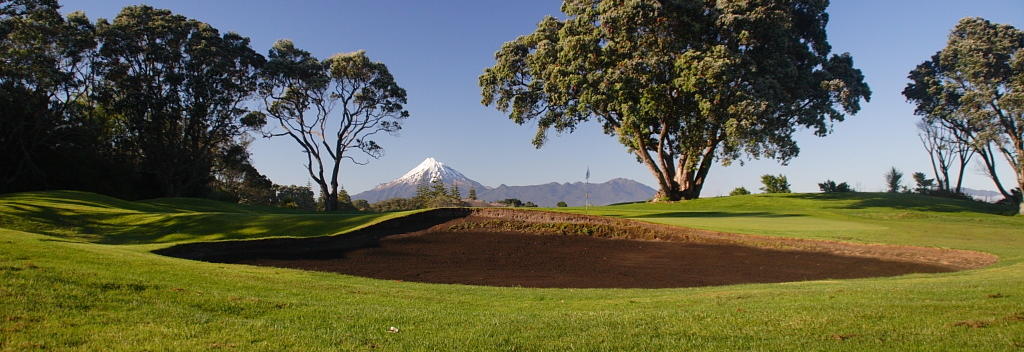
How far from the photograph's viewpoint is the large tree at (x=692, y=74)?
96.2 ft

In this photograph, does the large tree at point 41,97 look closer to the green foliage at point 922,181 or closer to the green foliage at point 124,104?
the green foliage at point 124,104

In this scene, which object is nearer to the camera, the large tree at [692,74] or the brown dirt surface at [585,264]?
the brown dirt surface at [585,264]

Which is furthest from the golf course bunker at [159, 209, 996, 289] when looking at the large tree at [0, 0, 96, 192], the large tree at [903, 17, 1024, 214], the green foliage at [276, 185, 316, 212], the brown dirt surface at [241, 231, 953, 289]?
the green foliage at [276, 185, 316, 212]

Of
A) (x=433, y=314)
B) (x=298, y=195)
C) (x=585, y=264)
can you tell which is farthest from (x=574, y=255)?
(x=298, y=195)

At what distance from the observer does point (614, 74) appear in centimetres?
3069

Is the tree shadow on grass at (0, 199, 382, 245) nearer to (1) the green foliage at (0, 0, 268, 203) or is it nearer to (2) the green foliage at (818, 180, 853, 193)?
(1) the green foliage at (0, 0, 268, 203)

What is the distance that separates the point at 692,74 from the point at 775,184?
68.7 ft

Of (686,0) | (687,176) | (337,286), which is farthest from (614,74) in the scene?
(337,286)

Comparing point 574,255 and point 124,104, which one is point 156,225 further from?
point 124,104

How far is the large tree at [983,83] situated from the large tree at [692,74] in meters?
10.3

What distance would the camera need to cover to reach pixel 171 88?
42.9 meters

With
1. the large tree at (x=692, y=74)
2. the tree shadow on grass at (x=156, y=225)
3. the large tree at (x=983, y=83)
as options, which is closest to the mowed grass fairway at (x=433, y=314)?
the tree shadow on grass at (x=156, y=225)

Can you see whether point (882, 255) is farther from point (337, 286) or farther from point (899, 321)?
point (337, 286)

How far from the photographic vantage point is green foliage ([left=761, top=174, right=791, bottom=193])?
4469 centimetres
